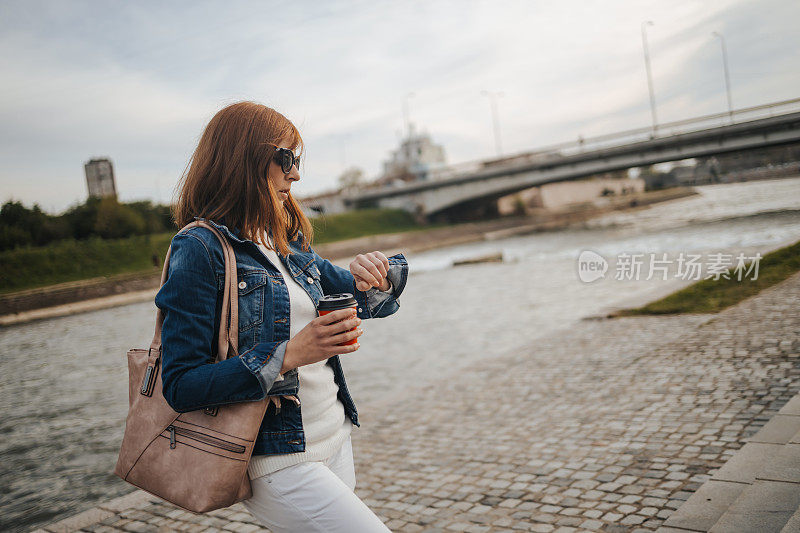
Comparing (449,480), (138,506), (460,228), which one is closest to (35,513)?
(138,506)

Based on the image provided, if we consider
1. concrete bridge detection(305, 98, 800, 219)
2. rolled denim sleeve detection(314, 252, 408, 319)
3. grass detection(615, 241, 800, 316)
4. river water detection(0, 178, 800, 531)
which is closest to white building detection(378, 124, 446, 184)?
concrete bridge detection(305, 98, 800, 219)

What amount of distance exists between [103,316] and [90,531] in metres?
19.4

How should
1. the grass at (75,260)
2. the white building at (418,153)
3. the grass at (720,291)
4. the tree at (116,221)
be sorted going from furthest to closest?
the white building at (418,153) < the tree at (116,221) < the grass at (75,260) < the grass at (720,291)

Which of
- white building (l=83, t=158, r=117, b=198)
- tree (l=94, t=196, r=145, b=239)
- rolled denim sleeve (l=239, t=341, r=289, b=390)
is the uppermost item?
white building (l=83, t=158, r=117, b=198)

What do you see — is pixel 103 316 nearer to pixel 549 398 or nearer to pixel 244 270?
pixel 549 398

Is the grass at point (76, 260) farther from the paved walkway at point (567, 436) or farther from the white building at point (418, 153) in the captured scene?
the white building at point (418, 153)

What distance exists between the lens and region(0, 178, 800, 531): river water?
687cm

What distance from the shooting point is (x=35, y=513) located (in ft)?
18.8

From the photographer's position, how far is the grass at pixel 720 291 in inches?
411

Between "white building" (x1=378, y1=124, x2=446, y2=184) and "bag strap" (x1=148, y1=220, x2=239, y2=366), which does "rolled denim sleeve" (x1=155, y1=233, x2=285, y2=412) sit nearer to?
"bag strap" (x1=148, y1=220, x2=239, y2=366)

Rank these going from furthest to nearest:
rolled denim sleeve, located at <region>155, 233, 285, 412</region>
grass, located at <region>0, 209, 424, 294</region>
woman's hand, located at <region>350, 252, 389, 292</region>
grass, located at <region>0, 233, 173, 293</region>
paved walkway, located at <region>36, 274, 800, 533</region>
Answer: grass, located at <region>0, 233, 173, 293</region>
grass, located at <region>0, 209, 424, 294</region>
paved walkway, located at <region>36, 274, 800, 533</region>
woman's hand, located at <region>350, 252, 389, 292</region>
rolled denim sleeve, located at <region>155, 233, 285, 412</region>

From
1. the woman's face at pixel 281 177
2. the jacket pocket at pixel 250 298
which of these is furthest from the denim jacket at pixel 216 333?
the woman's face at pixel 281 177

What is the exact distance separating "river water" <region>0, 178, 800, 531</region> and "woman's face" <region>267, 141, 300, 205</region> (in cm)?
477

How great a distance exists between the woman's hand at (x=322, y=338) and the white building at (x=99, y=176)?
544 inches
